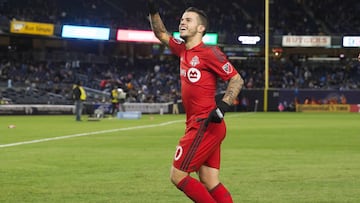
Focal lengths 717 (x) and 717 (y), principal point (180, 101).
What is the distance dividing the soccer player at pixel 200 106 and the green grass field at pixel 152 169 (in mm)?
2482

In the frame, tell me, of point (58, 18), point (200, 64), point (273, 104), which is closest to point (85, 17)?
point (58, 18)

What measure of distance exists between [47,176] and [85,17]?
52802 mm

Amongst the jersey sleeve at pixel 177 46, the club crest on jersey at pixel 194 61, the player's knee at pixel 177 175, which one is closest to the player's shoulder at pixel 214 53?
the club crest on jersey at pixel 194 61

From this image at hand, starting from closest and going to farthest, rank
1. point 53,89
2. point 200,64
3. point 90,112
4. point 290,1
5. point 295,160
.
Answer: point 200,64
point 295,160
point 90,112
point 53,89
point 290,1

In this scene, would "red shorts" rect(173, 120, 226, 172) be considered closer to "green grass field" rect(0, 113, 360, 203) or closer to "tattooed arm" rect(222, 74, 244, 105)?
"tattooed arm" rect(222, 74, 244, 105)

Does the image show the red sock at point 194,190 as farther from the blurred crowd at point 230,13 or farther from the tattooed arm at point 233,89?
the blurred crowd at point 230,13

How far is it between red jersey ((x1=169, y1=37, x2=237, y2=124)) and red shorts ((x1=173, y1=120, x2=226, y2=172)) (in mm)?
128

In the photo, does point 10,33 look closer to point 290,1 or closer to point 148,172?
point 290,1

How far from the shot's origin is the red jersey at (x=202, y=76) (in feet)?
21.8

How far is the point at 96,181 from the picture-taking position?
10969 millimetres

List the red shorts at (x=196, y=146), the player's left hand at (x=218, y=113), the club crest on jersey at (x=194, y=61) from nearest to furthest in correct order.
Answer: the player's left hand at (x=218, y=113) < the red shorts at (x=196, y=146) < the club crest on jersey at (x=194, y=61)

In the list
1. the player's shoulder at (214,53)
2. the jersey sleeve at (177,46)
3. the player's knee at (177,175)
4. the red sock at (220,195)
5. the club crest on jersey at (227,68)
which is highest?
the jersey sleeve at (177,46)

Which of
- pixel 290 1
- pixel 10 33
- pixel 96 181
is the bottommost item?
pixel 96 181

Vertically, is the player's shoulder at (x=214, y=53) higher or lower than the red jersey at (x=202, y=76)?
higher
